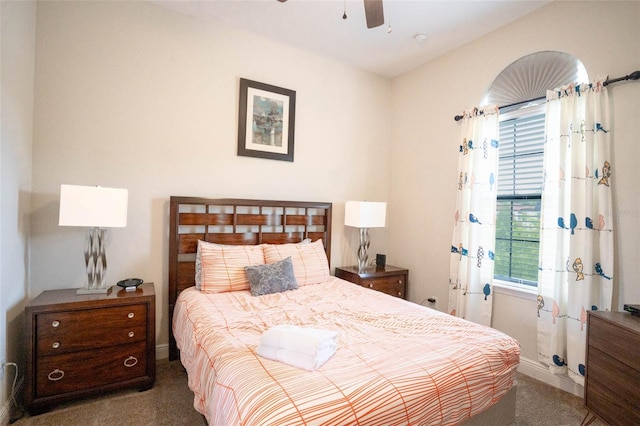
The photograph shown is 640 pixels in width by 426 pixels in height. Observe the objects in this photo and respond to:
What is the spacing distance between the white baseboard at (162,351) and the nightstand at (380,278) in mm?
1774

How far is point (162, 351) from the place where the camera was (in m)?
2.59

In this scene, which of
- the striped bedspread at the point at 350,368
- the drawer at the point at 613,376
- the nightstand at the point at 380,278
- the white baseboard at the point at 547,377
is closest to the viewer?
the striped bedspread at the point at 350,368

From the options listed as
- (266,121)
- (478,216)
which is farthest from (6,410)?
(478,216)

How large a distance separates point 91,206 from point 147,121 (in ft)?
2.96

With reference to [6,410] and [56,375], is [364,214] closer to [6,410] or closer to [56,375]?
[56,375]

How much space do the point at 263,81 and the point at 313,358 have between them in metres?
2.67

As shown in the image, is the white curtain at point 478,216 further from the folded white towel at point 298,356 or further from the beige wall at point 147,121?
the folded white towel at point 298,356

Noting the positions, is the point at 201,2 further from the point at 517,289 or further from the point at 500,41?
the point at 517,289

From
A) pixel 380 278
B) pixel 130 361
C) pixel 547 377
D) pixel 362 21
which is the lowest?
pixel 547 377

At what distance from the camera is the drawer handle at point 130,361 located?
2.07m

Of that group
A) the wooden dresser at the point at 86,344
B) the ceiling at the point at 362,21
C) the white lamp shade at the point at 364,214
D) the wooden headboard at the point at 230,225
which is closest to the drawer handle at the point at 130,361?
the wooden dresser at the point at 86,344

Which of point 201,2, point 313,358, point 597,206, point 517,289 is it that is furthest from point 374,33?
point 313,358

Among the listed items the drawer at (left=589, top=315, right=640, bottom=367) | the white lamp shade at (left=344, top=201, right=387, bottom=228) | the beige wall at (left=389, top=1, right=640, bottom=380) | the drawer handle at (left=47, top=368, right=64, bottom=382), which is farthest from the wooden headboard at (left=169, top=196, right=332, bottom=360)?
the drawer at (left=589, top=315, right=640, bottom=367)

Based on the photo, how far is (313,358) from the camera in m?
1.22
